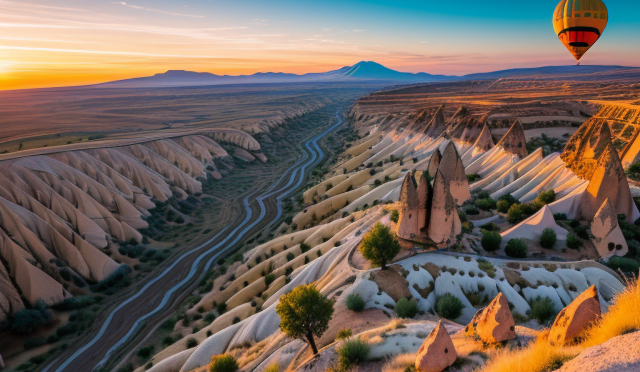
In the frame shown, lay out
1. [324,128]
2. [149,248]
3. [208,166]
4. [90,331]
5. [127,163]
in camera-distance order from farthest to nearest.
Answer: [324,128] < [208,166] < [127,163] < [149,248] < [90,331]

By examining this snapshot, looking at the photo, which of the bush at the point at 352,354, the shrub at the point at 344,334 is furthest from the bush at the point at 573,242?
the bush at the point at 352,354

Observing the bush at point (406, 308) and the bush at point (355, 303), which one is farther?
the bush at point (355, 303)

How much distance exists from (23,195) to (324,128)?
96.2m

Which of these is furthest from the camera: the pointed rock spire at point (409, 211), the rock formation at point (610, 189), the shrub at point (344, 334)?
the rock formation at point (610, 189)

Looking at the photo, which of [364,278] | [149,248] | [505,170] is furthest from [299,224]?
[505,170]

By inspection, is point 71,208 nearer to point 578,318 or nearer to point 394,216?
point 394,216

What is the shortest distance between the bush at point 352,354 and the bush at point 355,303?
18.2 ft

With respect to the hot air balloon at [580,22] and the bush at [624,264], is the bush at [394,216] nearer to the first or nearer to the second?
the bush at [624,264]

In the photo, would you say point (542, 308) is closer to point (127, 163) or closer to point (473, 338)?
point (473, 338)

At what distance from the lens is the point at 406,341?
568 inches

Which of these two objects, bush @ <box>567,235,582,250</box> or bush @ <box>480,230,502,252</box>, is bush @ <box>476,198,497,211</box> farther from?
bush @ <box>480,230,502,252</box>

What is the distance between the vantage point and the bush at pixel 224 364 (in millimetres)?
18752

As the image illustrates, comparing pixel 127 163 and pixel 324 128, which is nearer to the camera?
pixel 127 163

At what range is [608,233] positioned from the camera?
75.8ft
